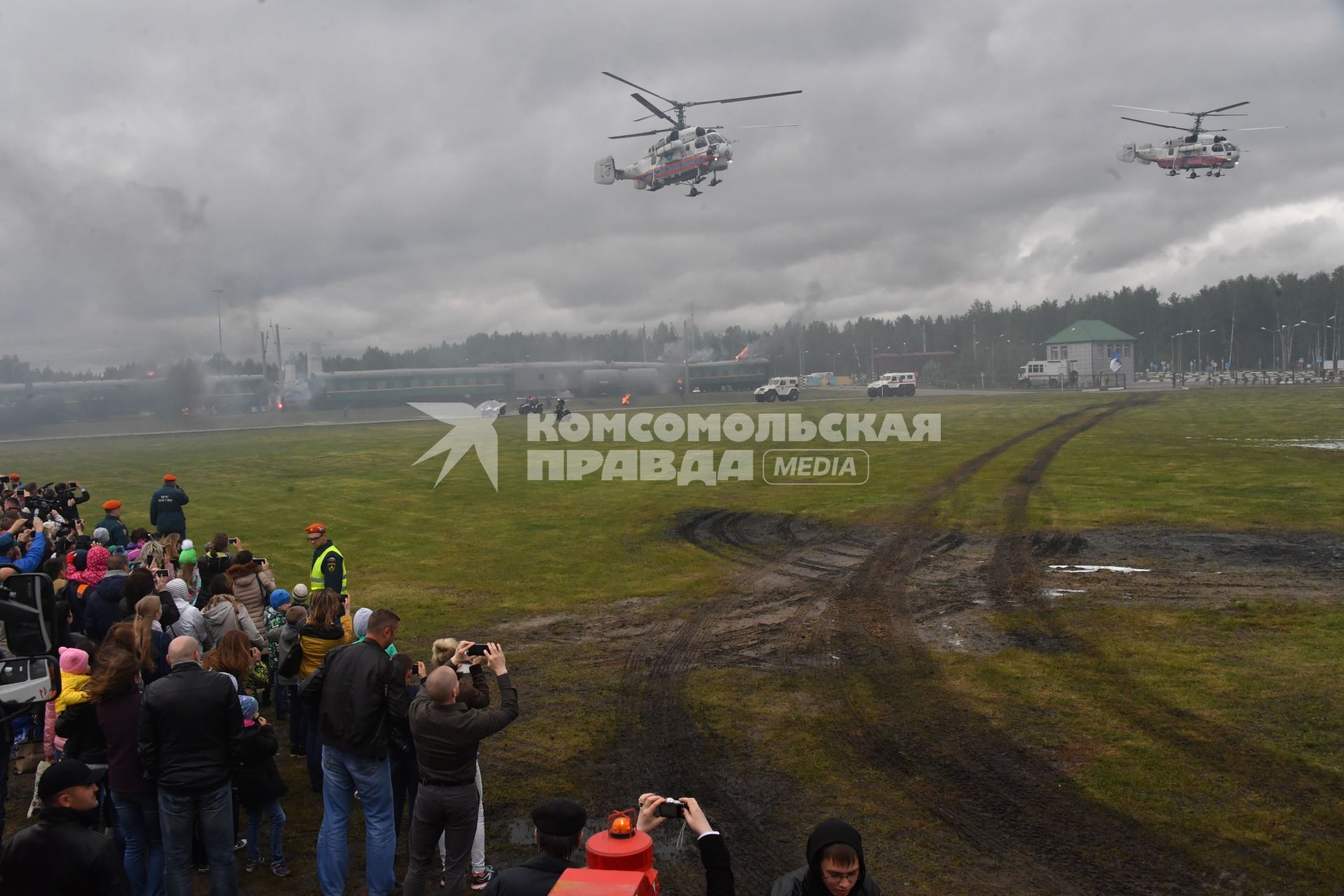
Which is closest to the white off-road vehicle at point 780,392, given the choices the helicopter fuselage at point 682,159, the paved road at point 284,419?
the paved road at point 284,419

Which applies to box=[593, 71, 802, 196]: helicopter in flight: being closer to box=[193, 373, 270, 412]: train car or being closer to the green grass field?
the green grass field

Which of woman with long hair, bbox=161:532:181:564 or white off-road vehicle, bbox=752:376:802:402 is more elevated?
white off-road vehicle, bbox=752:376:802:402

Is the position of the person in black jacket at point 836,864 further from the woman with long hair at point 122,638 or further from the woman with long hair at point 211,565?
the woman with long hair at point 211,565

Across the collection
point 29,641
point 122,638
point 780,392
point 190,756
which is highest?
point 780,392

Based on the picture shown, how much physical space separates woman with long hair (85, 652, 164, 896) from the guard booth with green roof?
93049 mm

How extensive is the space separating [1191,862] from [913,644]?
16.8 ft

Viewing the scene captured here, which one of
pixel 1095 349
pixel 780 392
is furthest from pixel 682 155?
pixel 1095 349

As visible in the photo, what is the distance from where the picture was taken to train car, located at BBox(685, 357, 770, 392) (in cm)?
8819

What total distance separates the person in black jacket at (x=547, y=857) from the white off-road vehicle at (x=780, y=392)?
Answer: 6526 centimetres

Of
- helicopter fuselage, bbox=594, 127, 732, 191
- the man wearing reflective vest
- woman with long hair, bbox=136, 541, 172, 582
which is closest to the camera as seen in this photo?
the man wearing reflective vest

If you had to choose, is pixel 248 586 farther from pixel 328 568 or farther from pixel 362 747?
pixel 362 747

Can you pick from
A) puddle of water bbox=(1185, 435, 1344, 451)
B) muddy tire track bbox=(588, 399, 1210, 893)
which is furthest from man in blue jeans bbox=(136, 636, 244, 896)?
puddle of water bbox=(1185, 435, 1344, 451)

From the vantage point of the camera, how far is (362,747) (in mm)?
5504

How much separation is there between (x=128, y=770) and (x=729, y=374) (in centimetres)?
8556
